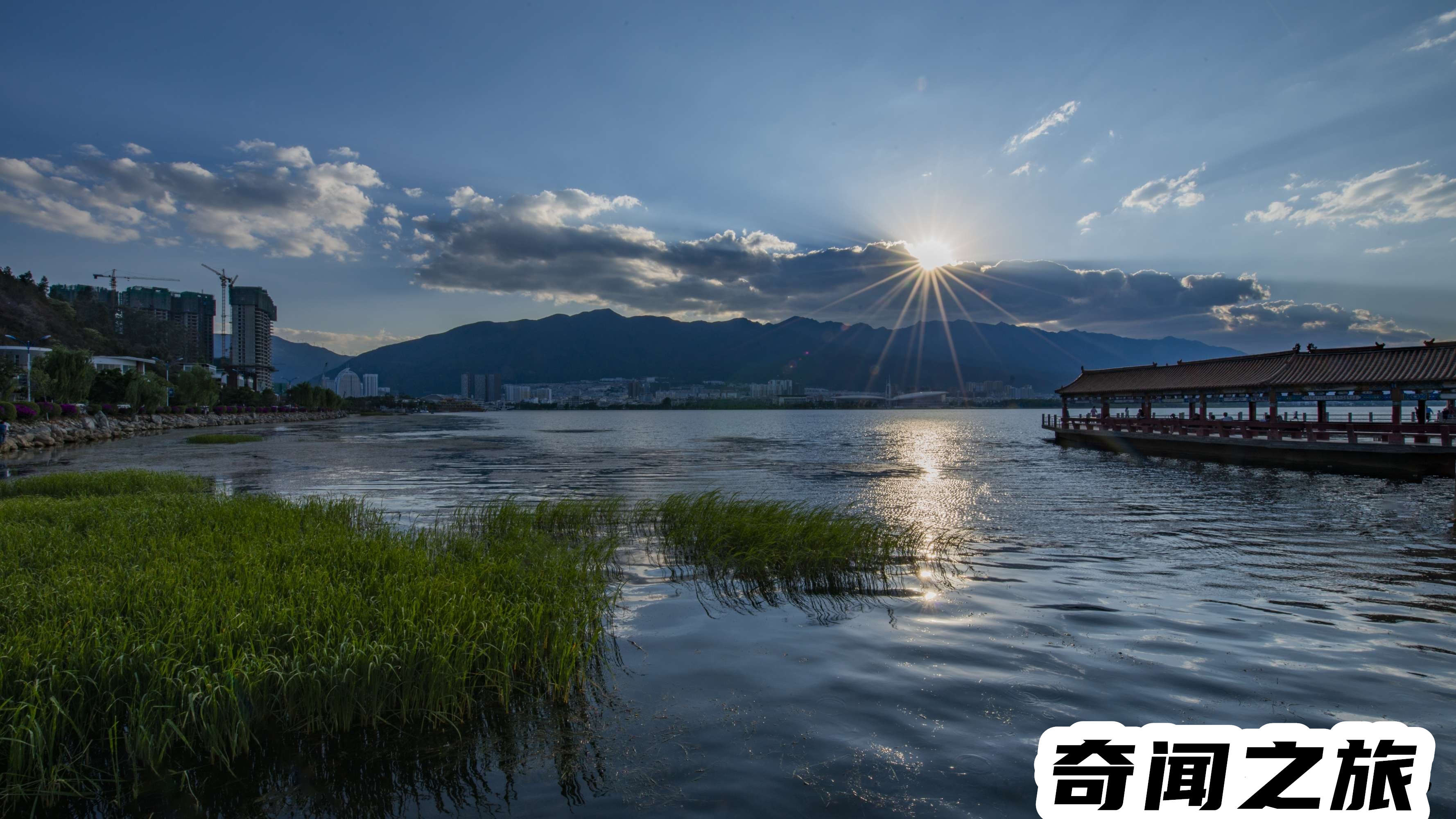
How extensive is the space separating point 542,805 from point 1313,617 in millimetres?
10984

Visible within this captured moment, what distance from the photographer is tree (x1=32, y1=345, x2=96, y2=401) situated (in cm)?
6775

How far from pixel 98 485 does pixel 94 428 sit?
52.5 metres

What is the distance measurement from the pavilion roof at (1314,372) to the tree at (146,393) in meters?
104

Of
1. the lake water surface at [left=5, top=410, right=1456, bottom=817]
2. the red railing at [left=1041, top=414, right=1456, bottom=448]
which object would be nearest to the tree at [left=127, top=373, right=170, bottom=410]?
the lake water surface at [left=5, top=410, right=1456, bottom=817]

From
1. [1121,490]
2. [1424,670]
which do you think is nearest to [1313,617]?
[1424,670]

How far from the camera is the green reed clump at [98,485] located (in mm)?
18828

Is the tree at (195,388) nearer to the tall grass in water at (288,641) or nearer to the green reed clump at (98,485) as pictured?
the green reed clump at (98,485)

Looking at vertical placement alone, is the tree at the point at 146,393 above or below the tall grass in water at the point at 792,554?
above

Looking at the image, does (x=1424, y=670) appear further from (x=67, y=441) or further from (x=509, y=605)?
(x=67, y=441)

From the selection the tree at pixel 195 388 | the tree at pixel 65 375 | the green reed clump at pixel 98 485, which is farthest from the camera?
the tree at pixel 195 388

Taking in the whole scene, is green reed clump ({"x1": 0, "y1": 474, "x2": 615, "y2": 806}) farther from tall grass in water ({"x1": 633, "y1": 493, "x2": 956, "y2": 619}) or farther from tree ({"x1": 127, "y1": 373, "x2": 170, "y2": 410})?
tree ({"x1": 127, "y1": 373, "x2": 170, "y2": 410})
